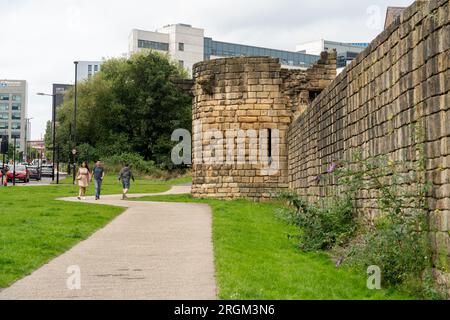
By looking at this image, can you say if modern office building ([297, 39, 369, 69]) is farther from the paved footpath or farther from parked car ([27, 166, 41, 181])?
the paved footpath

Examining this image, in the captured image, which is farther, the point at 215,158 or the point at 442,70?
the point at 215,158

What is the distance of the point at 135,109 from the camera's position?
2571 inches

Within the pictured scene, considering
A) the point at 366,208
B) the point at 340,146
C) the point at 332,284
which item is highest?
the point at 340,146

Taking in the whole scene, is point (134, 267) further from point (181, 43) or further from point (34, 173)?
point (181, 43)

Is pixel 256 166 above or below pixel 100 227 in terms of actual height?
above

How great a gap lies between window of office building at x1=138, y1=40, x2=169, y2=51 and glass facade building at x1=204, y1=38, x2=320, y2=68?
718 centimetres

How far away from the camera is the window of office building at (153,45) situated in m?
102

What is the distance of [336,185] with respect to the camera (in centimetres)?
1536

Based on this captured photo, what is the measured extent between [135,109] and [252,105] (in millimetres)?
39253

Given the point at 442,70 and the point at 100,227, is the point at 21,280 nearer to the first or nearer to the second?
the point at 442,70

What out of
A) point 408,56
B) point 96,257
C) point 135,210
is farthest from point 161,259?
point 135,210

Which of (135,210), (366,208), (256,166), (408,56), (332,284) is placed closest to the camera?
(332,284)

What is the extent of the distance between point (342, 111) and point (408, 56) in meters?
5.13

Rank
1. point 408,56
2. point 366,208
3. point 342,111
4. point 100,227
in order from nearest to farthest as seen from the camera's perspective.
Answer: point 408,56
point 366,208
point 342,111
point 100,227
